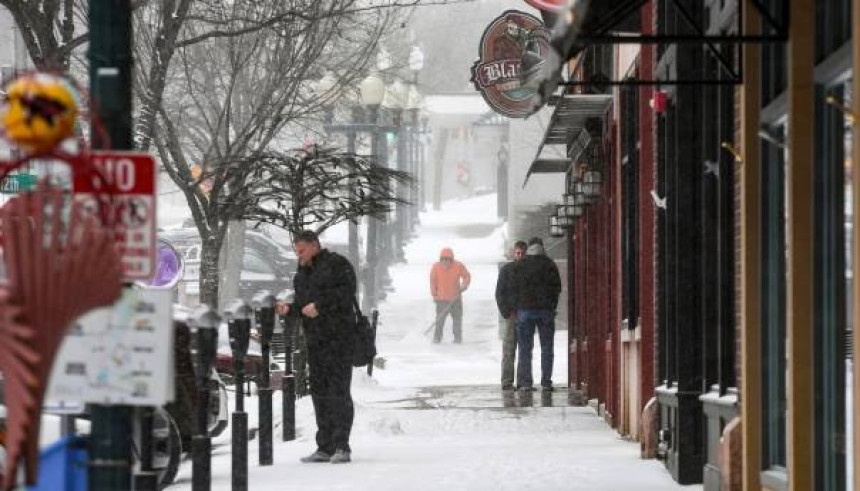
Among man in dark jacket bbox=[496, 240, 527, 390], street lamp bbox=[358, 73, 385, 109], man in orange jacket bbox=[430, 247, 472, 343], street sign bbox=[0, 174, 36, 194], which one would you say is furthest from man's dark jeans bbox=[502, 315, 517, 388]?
man in orange jacket bbox=[430, 247, 472, 343]

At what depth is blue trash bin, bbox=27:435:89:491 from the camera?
20.0 feet

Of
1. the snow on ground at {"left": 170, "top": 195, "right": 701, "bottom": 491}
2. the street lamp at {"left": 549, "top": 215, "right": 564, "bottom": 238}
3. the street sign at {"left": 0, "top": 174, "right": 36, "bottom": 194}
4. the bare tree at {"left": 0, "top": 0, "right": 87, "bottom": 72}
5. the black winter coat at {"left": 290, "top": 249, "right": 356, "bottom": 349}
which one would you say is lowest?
the snow on ground at {"left": 170, "top": 195, "right": 701, "bottom": 491}

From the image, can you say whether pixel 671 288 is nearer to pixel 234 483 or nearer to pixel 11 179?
pixel 234 483

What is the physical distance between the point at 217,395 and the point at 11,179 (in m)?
6.25

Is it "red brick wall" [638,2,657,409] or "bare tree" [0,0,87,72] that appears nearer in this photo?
"red brick wall" [638,2,657,409]

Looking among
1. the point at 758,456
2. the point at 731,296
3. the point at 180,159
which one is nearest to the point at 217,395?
the point at 731,296

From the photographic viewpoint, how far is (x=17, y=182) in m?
21.1

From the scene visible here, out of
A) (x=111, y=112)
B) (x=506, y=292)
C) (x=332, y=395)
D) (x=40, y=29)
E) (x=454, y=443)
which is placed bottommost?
(x=454, y=443)

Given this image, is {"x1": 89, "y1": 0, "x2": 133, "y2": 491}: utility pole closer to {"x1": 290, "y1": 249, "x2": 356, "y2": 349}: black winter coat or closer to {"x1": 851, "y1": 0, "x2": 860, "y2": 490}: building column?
{"x1": 851, "y1": 0, "x2": 860, "y2": 490}: building column

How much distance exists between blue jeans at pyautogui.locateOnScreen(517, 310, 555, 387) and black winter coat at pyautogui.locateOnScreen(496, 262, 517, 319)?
22 cm

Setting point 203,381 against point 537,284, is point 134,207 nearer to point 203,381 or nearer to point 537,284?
point 203,381

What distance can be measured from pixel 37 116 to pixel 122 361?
1.40 m

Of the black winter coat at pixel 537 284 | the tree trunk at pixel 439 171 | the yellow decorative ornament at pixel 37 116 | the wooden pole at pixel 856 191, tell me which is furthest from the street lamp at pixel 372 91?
the tree trunk at pixel 439 171

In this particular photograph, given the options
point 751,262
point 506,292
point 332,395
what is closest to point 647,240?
point 332,395
